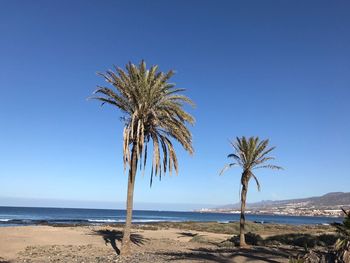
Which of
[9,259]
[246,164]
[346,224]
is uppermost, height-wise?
[246,164]

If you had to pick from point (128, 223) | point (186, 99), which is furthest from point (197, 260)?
point (186, 99)

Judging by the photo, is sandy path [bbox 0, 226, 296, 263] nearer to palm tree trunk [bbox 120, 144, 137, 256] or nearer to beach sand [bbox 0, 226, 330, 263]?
beach sand [bbox 0, 226, 330, 263]

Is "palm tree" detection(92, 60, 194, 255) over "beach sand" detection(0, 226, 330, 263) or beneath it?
over

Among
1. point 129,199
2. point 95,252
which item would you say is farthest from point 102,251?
point 129,199

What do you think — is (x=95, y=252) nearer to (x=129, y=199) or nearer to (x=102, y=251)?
(x=102, y=251)

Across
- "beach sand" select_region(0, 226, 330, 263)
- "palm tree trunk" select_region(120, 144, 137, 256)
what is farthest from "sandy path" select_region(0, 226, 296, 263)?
"palm tree trunk" select_region(120, 144, 137, 256)

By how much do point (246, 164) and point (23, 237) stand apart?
18744mm

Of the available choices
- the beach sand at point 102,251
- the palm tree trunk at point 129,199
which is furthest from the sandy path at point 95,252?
the palm tree trunk at point 129,199

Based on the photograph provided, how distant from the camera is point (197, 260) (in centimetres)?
2072

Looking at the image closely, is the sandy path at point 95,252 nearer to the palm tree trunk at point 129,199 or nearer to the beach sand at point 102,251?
the beach sand at point 102,251

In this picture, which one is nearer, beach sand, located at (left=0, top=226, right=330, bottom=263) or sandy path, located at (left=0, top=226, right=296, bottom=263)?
sandy path, located at (left=0, top=226, right=296, bottom=263)

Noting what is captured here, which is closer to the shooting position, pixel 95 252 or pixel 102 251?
pixel 95 252

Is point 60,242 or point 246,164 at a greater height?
point 246,164

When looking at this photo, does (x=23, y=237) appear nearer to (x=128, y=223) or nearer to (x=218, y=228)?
(x=128, y=223)
